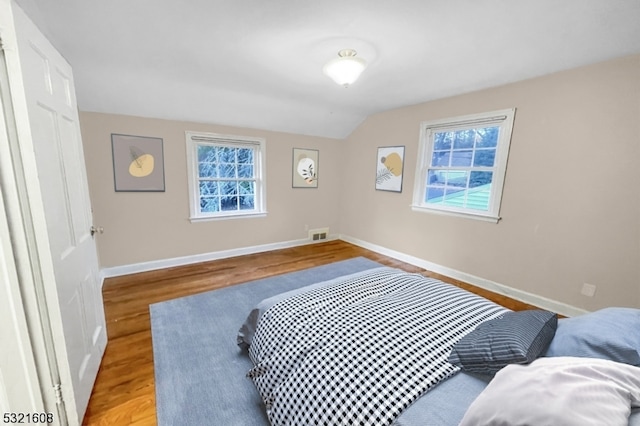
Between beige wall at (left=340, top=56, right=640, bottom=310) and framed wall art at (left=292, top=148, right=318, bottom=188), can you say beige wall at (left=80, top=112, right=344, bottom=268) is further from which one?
beige wall at (left=340, top=56, right=640, bottom=310)

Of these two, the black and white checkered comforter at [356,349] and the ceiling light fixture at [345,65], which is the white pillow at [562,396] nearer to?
the black and white checkered comforter at [356,349]

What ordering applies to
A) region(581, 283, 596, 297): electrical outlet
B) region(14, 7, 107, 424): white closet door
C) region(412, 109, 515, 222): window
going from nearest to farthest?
region(14, 7, 107, 424): white closet door → region(581, 283, 596, 297): electrical outlet → region(412, 109, 515, 222): window

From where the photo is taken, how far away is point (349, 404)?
2.99 ft

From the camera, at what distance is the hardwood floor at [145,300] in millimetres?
1438

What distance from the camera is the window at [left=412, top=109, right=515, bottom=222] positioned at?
283cm

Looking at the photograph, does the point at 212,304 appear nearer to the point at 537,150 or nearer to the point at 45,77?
the point at 45,77

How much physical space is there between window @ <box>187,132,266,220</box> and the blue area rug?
1.43 metres

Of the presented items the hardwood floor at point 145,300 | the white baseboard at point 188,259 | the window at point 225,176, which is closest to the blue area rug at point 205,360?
the hardwood floor at point 145,300

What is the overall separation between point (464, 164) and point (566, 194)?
1.03 metres

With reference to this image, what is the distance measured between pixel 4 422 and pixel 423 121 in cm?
423

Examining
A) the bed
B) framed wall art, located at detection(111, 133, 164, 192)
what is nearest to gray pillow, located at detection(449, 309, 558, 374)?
the bed

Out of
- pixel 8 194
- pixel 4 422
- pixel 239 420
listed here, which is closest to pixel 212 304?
pixel 239 420

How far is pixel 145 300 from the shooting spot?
255 cm

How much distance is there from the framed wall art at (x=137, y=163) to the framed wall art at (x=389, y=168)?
3156 millimetres
